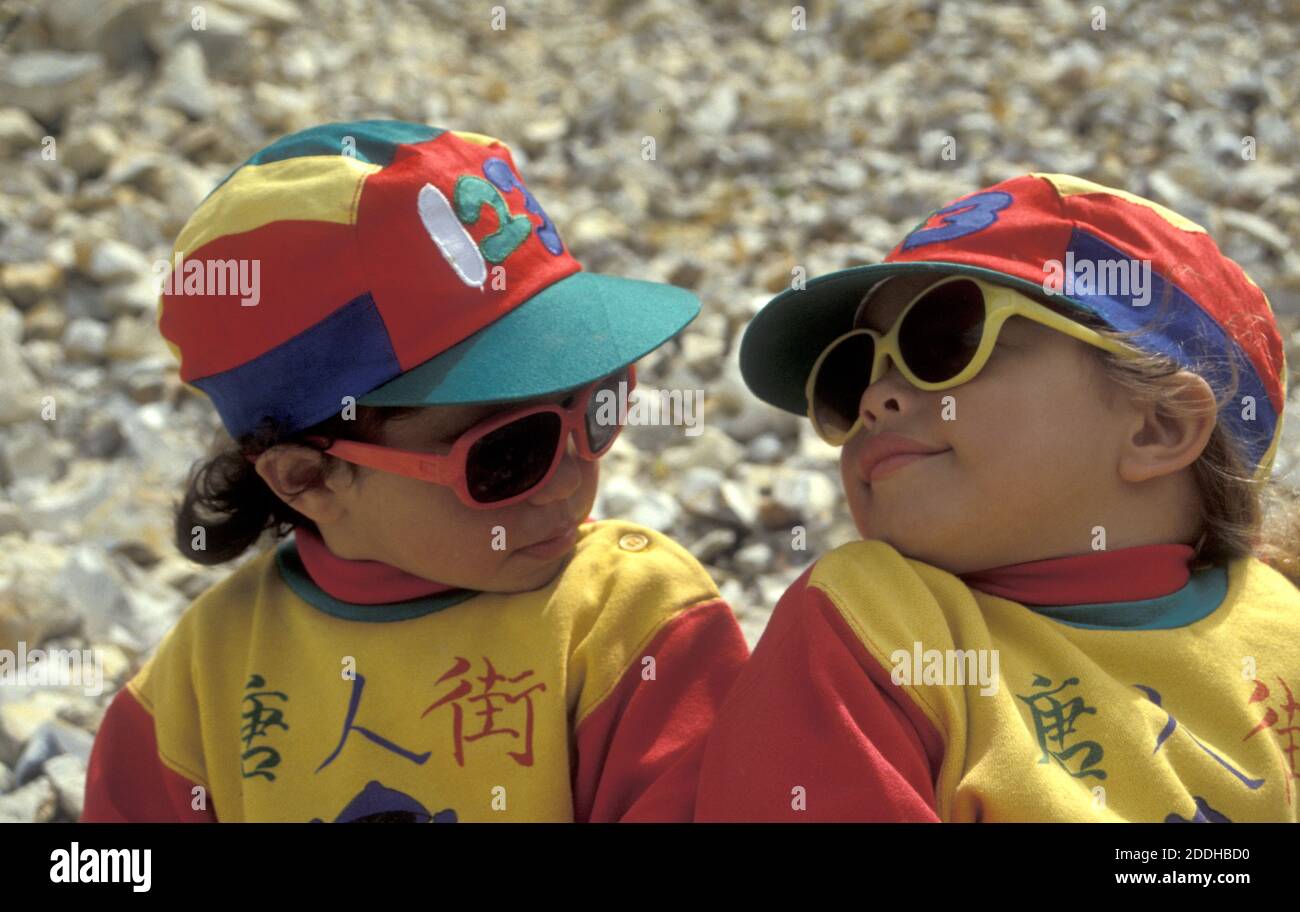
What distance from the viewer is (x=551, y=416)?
6.73ft

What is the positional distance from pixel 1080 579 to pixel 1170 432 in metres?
0.23

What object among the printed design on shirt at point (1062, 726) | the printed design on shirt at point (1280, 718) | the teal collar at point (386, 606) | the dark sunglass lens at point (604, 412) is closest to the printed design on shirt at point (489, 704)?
the teal collar at point (386, 606)

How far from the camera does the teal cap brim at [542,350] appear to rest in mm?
1997

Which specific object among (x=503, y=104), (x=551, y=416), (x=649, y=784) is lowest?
(x=649, y=784)

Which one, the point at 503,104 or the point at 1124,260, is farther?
the point at 503,104

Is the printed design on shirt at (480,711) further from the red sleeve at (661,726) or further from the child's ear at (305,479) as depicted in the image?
the child's ear at (305,479)

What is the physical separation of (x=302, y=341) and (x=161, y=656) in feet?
1.89

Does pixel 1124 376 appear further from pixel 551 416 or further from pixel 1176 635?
pixel 551 416

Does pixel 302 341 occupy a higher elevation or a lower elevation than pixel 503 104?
lower

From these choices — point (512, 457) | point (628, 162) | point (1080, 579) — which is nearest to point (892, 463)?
point (1080, 579)

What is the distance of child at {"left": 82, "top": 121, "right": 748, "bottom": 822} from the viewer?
2.02m

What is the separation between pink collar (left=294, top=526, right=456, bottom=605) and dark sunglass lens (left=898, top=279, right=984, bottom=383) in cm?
74

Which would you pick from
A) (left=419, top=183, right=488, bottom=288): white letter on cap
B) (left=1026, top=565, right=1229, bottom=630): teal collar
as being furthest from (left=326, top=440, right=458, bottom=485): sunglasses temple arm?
(left=1026, top=565, right=1229, bottom=630): teal collar

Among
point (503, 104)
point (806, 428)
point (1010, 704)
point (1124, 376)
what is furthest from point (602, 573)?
point (503, 104)
